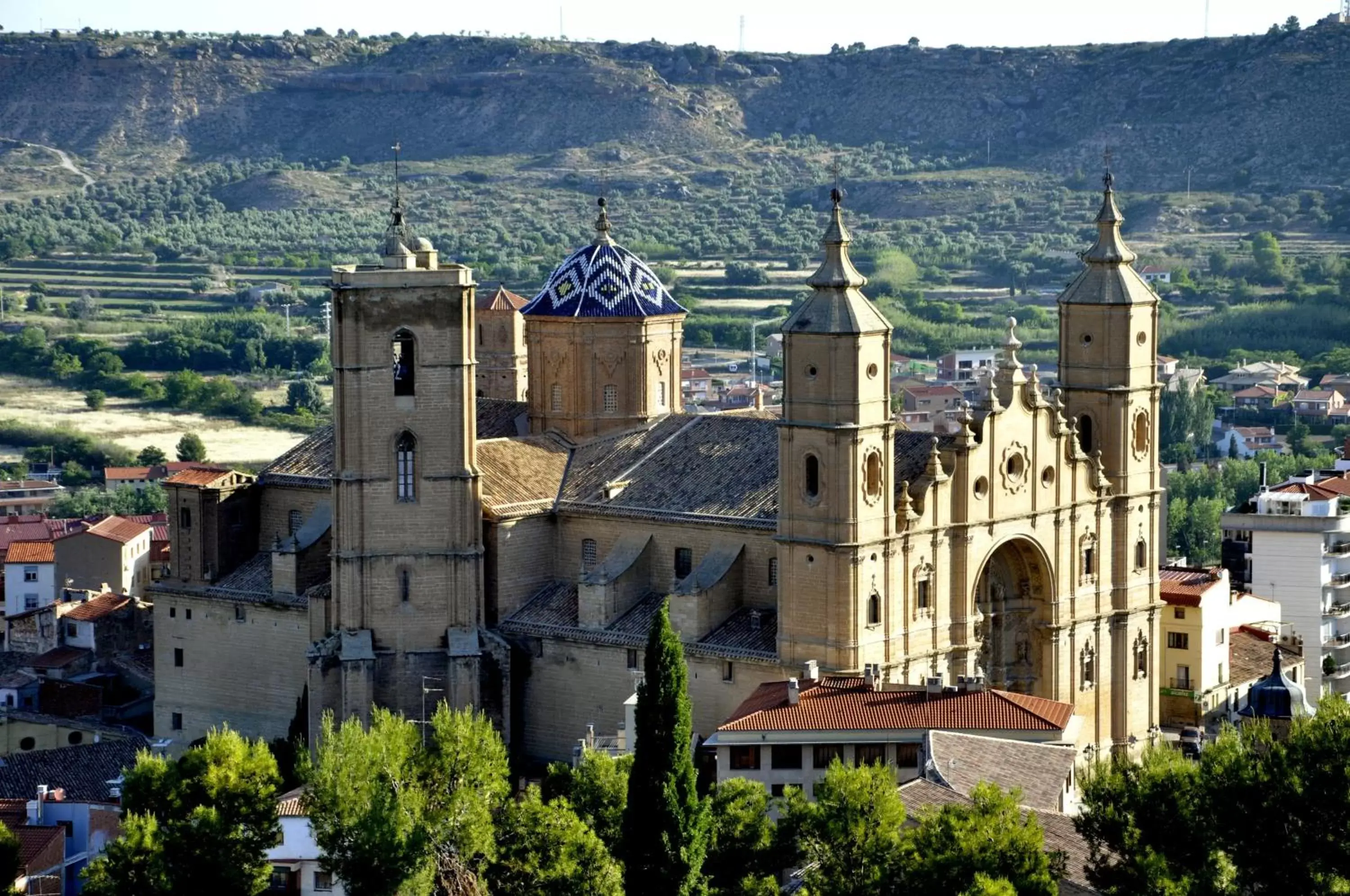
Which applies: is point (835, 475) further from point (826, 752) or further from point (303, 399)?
point (303, 399)

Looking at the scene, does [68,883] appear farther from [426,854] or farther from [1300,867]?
[1300,867]

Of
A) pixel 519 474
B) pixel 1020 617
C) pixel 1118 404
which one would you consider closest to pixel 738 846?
pixel 1020 617

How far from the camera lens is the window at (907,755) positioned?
5034cm

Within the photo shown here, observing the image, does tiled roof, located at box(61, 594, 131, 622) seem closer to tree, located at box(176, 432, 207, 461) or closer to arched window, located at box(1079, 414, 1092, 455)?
arched window, located at box(1079, 414, 1092, 455)

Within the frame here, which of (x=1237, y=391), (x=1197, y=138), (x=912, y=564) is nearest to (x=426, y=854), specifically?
(x=912, y=564)

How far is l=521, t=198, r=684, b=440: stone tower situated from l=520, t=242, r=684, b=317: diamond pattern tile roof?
13 millimetres

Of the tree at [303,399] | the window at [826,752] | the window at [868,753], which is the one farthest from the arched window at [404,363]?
the tree at [303,399]

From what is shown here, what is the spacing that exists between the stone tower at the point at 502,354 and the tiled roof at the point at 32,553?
51.3ft

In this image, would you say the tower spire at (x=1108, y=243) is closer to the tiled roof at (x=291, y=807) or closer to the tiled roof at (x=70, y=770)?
the tiled roof at (x=291, y=807)

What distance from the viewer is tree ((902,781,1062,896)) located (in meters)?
43.0

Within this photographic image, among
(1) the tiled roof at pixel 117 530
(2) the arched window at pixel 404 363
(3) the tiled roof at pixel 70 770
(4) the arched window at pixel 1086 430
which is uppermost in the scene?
(2) the arched window at pixel 404 363

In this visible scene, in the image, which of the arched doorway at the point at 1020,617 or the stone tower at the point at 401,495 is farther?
the arched doorway at the point at 1020,617

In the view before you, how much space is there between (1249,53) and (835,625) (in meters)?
132

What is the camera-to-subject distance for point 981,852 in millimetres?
42969
